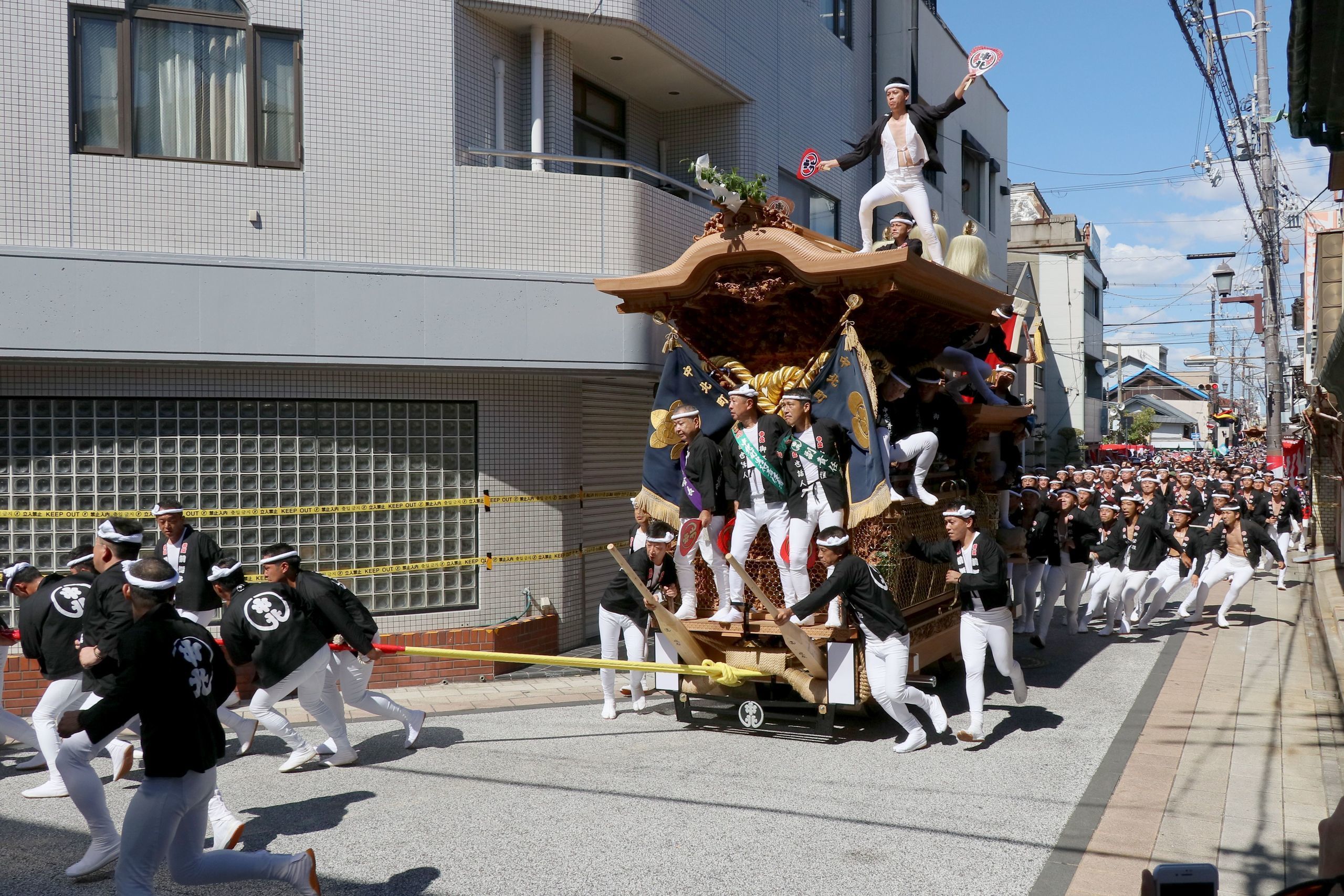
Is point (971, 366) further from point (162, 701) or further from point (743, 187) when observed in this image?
point (162, 701)

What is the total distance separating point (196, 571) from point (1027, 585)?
9.04 metres

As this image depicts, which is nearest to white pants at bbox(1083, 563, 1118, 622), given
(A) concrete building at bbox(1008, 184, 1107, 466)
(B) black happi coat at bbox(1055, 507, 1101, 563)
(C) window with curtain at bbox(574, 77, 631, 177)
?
(B) black happi coat at bbox(1055, 507, 1101, 563)

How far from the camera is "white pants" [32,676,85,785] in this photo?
280 inches

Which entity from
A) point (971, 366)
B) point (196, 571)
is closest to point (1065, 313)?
point (971, 366)

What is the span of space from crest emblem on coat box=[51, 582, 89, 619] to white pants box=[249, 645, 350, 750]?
4.09 ft

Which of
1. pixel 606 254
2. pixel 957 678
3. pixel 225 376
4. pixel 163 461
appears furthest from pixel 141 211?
pixel 957 678

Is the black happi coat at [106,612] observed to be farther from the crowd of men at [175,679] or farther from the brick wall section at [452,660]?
the brick wall section at [452,660]

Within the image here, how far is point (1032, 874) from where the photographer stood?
5621 mm

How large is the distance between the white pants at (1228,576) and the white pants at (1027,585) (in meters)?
2.67

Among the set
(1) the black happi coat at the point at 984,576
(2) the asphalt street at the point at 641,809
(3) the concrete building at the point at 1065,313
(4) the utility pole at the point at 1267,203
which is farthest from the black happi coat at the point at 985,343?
(3) the concrete building at the point at 1065,313

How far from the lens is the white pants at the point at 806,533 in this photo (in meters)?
8.40

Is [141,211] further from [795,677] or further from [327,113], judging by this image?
[795,677]

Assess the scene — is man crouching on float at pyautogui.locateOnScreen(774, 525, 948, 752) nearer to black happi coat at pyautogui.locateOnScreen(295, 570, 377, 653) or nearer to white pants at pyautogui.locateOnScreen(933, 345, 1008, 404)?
black happi coat at pyautogui.locateOnScreen(295, 570, 377, 653)

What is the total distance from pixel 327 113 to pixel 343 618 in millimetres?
5447
